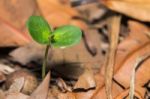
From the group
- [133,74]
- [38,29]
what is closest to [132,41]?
[133,74]

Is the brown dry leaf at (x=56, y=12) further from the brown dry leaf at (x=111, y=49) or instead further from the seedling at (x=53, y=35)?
the seedling at (x=53, y=35)

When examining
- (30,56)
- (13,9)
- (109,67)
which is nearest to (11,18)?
(13,9)

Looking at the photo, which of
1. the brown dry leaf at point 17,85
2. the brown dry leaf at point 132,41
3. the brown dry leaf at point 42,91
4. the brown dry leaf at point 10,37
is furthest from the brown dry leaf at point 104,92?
the brown dry leaf at point 10,37

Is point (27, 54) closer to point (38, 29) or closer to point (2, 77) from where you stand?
point (2, 77)

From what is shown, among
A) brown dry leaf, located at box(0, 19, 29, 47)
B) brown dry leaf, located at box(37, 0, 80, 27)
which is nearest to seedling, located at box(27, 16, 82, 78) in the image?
brown dry leaf, located at box(0, 19, 29, 47)

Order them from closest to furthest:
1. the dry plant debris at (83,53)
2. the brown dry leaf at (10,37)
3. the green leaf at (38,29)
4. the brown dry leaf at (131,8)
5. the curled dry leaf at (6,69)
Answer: the green leaf at (38,29)
the dry plant debris at (83,53)
the curled dry leaf at (6,69)
the brown dry leaf at (10,37)
the brown dry leaf at (131,8)

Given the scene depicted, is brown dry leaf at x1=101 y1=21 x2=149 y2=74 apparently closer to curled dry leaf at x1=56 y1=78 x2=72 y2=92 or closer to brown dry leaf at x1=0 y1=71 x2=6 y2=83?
curled dry leaf at x1=56 y1=78 x2=72 y2=92

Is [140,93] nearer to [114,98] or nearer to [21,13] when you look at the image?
[114,98]
